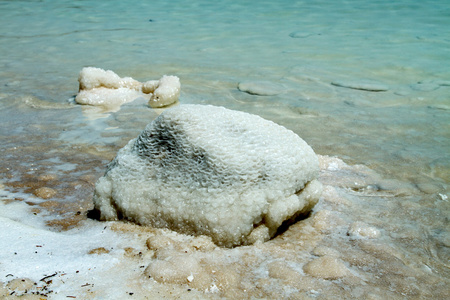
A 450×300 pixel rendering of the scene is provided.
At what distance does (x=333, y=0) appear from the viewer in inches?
480

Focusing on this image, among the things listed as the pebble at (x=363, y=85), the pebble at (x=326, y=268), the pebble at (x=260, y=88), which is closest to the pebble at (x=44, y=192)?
the pebble at (x=326, y=268)

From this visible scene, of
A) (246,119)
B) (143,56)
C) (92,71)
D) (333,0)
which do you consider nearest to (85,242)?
(246,119)

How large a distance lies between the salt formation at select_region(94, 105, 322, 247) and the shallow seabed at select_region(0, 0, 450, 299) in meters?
0.09

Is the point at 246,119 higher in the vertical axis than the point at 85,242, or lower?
higher

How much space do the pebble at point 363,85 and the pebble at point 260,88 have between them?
77cm

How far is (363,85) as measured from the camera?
18.1 feet

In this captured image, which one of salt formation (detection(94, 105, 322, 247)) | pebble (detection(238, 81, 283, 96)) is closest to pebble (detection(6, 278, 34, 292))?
salt formation (detection(94, 105, 322, 247))

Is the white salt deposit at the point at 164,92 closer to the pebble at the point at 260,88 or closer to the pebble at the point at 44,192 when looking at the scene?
the pebble at the point at 260,88

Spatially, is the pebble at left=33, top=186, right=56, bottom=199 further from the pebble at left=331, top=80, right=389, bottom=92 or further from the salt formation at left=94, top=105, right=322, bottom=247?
the pebble at left=331, top=80, right=389, bottom=92

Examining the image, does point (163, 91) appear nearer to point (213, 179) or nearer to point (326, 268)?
point (213, 179)

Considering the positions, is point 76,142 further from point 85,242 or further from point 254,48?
point 254,48

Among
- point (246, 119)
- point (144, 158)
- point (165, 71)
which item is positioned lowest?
point (165, 71)

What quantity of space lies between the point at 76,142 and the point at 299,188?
2.04 metres

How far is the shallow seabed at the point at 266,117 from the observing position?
1957 millimetres
